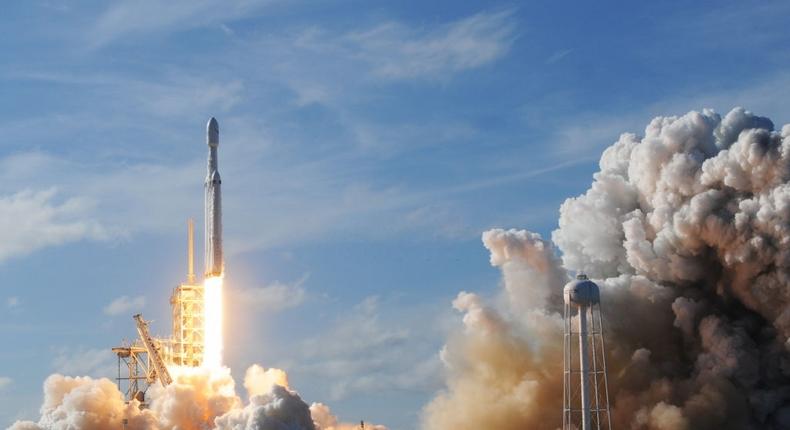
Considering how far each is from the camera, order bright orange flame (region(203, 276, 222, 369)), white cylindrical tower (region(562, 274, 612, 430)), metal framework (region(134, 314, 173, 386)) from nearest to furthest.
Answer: white cylindrical tower (region(562, 274, 612, 430)) < bright orange flame (region(203, 276, 222, 369)) < metal framework (region(134, 314, 173, 386))

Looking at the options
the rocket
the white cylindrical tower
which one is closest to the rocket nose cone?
the rocket

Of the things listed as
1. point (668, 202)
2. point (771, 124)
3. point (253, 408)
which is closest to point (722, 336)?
point (668, 202)

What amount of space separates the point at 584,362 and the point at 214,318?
23375 millimetres

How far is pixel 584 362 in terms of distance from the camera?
71.8 m

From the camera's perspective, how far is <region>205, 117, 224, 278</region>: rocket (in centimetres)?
7944

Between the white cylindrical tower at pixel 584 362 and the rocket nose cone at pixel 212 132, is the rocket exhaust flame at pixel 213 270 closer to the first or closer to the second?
the rocket nose cone at pixel 212 132

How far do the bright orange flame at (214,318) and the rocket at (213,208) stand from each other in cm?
71

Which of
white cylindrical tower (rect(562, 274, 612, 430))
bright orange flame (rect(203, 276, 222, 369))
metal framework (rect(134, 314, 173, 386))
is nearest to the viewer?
white cylindrical tower (rect(562, 274, 612, 430))

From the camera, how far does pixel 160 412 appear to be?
78125mm

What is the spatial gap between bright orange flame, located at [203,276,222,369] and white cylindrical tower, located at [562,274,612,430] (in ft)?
70.8

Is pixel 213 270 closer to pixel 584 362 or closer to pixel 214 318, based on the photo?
pixel 214 318

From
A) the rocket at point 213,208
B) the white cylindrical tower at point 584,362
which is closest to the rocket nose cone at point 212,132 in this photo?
the rocket at point 213,208

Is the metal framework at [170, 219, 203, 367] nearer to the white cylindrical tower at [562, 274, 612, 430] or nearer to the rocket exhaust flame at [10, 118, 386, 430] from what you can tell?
the rocket exhaust flame at [10, 118, 386, 430]

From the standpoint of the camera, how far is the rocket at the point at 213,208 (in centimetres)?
7944
